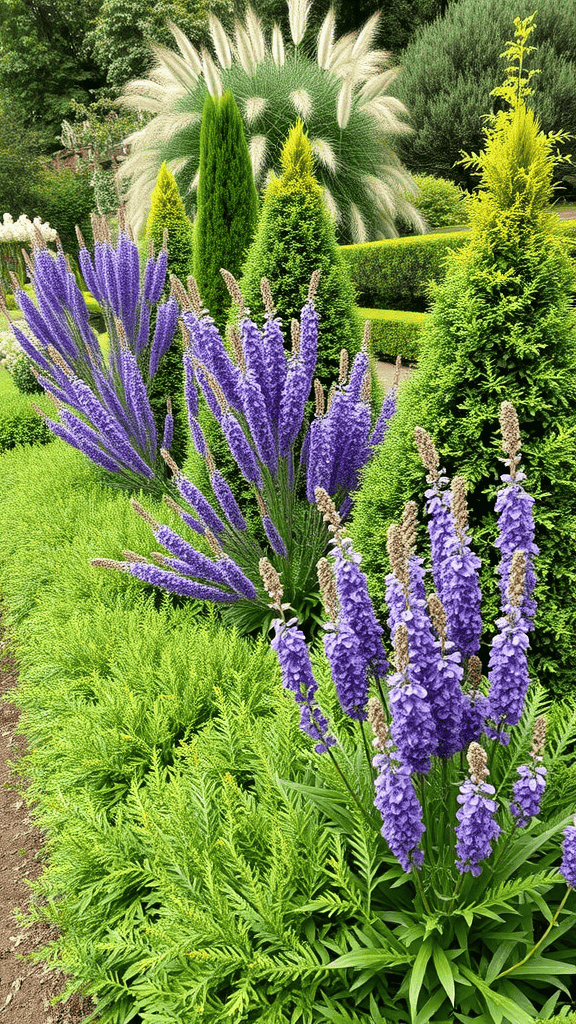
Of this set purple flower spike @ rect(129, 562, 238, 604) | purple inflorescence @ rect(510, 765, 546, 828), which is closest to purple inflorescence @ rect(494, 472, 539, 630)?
purple inflorescence @ rect(510, 765, 546, 828)

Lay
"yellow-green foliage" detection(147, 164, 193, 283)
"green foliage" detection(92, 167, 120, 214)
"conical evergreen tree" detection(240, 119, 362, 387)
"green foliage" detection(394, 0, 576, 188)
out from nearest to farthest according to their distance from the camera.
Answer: "conical evergreen tree" detection(240, 119, 362, 387)
"yellow-green foliage" detection(147, 164, 193, 283)
"green foliage" detection(394, 0, 576, 188)
"green foliage" detection(92, 167, 120, 214)

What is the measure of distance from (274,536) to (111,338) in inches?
130

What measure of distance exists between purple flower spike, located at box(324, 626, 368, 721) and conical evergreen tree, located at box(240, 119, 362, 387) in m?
2.50

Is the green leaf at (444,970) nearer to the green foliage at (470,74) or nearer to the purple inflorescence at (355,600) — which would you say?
the purple inflorescence at (355,600)

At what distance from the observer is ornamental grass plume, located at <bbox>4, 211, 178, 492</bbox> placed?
469 centimetres

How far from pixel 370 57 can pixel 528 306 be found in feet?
37.1

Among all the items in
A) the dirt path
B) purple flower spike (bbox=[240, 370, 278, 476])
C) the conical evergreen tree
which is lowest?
the dirt path

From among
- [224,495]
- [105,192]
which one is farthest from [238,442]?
[105,192]

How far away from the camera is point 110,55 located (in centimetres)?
2480

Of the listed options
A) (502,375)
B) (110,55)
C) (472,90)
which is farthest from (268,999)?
(110,55)

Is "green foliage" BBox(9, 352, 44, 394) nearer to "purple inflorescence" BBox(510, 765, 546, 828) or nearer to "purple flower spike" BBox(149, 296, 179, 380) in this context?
"purple flower spike" BBox(149, 296, 179, 380)

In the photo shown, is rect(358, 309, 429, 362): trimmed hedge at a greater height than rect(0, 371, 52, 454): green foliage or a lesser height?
greater

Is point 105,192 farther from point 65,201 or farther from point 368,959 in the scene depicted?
point 368,959

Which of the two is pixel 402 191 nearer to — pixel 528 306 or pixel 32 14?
pixel 528 306
